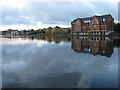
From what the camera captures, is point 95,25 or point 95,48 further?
point 95,25

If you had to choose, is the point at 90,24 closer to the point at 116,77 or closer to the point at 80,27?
A: the point at 80,27

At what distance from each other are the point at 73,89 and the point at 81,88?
447mm

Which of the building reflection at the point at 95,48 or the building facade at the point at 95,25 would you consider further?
the building facade at the point at 95,25

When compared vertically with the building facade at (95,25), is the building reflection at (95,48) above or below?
below

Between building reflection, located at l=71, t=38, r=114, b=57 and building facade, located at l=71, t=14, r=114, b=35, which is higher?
building facade, located at l=71, t=14, r=114, b=35

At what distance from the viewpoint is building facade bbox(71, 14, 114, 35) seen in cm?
7881

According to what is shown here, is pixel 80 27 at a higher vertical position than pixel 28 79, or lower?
higher

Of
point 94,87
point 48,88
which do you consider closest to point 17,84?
point 48,88

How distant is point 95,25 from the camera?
8350 centimetres

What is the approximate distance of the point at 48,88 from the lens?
7.51 meters

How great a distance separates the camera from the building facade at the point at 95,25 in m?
78.8

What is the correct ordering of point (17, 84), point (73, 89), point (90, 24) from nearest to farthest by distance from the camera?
point (73, 89) < point (17, 84) < point (90, 24)

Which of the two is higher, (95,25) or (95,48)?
(95,25)

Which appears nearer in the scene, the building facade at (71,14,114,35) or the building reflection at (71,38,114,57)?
the building reflection at (71,38,114,57)
